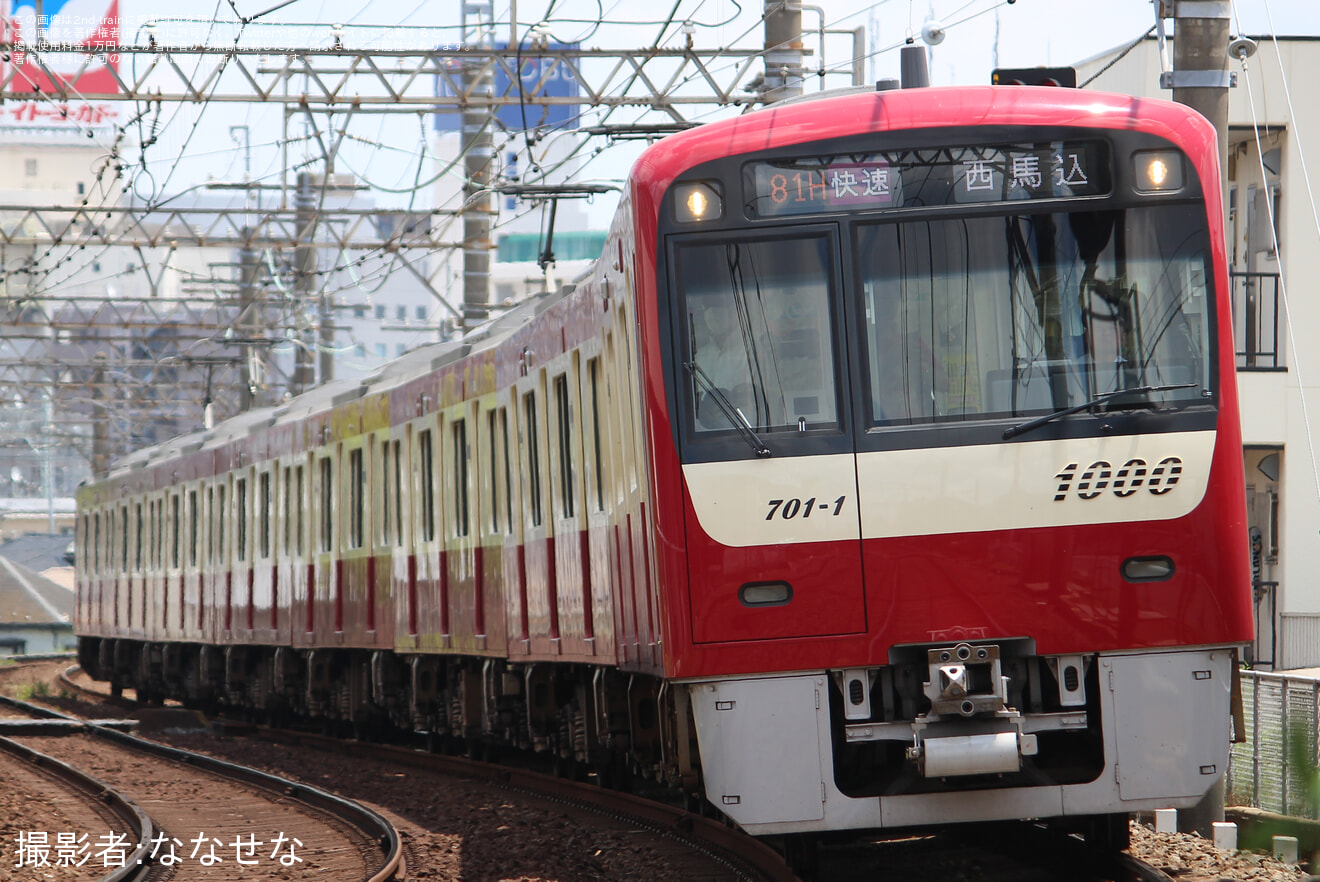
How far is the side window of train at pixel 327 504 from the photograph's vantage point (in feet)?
56.3

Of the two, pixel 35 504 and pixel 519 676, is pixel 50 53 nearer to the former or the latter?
pixel 519 676

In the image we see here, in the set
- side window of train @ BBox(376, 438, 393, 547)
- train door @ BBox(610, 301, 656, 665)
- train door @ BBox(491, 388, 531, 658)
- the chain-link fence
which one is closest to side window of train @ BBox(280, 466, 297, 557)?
side window of train @ BBox(376, 438, 393, 547)

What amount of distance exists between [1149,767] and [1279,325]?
10.2 m

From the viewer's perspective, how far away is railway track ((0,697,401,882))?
970 cm

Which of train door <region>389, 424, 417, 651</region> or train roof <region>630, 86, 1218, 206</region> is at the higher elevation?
train roof <region>630, 86, 1218, 206</region>

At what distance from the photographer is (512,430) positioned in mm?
11477

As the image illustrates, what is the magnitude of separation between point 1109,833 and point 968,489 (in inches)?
68.4

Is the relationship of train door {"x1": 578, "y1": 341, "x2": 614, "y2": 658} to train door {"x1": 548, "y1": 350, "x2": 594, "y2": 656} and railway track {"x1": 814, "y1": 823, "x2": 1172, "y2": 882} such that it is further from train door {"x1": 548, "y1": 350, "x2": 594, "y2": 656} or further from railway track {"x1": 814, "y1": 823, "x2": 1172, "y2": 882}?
railway track {"x1": 814, "y1": 823, "x2": 1172, "y2": 882}

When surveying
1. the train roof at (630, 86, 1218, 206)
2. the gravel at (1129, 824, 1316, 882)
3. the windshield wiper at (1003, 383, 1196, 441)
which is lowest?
the gravel at (1129, 824, 1316, 882)

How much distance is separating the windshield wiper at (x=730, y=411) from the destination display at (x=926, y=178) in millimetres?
626

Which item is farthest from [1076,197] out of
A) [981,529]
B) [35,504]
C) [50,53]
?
[35,504]

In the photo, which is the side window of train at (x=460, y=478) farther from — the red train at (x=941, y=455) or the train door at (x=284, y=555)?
the red train at (x=941, y=455)

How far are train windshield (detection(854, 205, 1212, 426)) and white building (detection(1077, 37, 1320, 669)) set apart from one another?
30.0ft

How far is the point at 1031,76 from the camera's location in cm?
779
